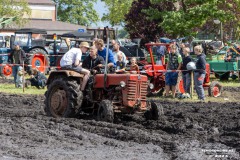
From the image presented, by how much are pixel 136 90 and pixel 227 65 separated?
46.6ft

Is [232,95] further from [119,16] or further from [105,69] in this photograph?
→ [119,16]

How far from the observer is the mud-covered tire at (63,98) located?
1313 cm

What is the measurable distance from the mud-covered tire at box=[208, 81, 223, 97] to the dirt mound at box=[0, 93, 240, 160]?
14.3 ft

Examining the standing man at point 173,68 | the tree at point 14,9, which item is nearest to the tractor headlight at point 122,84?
the standing man at point 173,68

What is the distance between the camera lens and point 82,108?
13.6 m

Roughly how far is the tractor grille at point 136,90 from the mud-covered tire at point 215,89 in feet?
20.8

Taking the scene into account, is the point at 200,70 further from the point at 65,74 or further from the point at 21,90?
the point at 21,90

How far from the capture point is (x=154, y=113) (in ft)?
43.4

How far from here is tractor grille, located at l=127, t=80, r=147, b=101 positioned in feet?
42.7

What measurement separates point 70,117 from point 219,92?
24.7ft

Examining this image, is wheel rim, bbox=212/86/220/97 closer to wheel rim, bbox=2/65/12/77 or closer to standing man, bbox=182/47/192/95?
standing man, bbox=182/47/192/95

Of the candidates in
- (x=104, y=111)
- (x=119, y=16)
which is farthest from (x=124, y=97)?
(x=119, y=16)

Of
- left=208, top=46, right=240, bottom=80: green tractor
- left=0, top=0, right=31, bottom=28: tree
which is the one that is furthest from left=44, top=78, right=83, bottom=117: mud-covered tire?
left=0, top=0, right=31, bottom=28: tree

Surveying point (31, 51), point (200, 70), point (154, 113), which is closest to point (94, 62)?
point (154, 113)
